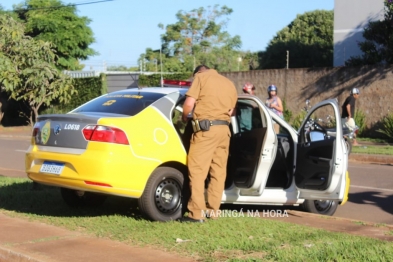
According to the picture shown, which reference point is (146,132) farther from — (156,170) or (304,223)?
(304,223)

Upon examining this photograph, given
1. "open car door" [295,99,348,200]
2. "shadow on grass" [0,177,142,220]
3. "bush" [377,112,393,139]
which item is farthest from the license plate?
"bush" [377,112,393,139]

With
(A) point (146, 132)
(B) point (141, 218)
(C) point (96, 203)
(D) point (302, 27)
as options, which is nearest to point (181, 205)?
(B) point (141, 218)

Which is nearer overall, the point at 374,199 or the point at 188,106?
the point at 188,106

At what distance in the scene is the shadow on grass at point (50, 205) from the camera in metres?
8.16

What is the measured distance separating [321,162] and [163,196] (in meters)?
1.83

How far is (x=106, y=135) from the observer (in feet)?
23.3

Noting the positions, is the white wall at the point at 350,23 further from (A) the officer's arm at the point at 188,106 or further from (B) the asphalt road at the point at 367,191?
(A) the officer's arm at the point at 188,106

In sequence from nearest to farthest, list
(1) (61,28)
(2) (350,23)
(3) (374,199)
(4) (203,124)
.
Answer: (4) (203,124)
(3) (374,199)
(2) (350,23)
(1) (61,28)

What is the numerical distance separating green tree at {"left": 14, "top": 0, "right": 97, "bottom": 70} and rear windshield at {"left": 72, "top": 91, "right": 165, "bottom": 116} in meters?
30.5

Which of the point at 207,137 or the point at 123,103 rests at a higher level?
the point at 123,103

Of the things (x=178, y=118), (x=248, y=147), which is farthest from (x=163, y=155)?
(x=248, y=147)

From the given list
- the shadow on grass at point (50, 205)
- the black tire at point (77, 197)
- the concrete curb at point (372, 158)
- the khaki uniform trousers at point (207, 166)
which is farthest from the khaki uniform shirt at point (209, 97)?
the concrete curb at point (372, 158)

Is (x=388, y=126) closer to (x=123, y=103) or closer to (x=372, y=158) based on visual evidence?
(x=372, y=158)

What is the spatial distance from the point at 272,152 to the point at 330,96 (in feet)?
53.0
